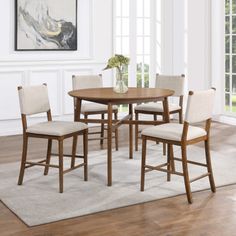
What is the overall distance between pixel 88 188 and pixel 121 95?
0.92 metres

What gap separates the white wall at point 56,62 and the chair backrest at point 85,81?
1.40 m

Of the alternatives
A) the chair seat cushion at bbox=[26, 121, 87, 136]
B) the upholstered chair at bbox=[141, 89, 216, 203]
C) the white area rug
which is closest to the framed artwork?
the white area rug

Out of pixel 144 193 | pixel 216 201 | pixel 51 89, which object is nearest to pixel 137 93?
pixel 144 193

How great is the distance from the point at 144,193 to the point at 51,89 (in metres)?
3.44

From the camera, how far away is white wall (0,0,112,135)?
7.02 metres

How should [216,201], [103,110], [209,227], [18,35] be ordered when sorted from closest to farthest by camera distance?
1. [209,227]
2. [216,201]
3. [103,110]
4. [18,35]

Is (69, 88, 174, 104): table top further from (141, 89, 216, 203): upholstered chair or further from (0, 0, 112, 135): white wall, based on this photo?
(0, 0, 112, 135): white wall

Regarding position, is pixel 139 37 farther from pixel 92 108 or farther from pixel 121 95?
pixel 121 95

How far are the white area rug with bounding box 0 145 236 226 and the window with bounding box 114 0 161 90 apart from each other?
2.84m

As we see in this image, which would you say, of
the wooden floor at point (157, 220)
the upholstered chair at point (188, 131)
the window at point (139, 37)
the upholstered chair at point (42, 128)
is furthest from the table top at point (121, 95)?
the window at point (139, 37)

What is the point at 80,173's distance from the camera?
5012 millimetres

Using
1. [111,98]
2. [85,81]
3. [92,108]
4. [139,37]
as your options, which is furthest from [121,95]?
[139,37]

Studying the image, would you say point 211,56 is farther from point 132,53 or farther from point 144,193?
point 144,193

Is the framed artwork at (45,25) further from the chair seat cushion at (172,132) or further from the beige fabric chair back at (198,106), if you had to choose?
the beige fabric chair back at (198,106)
